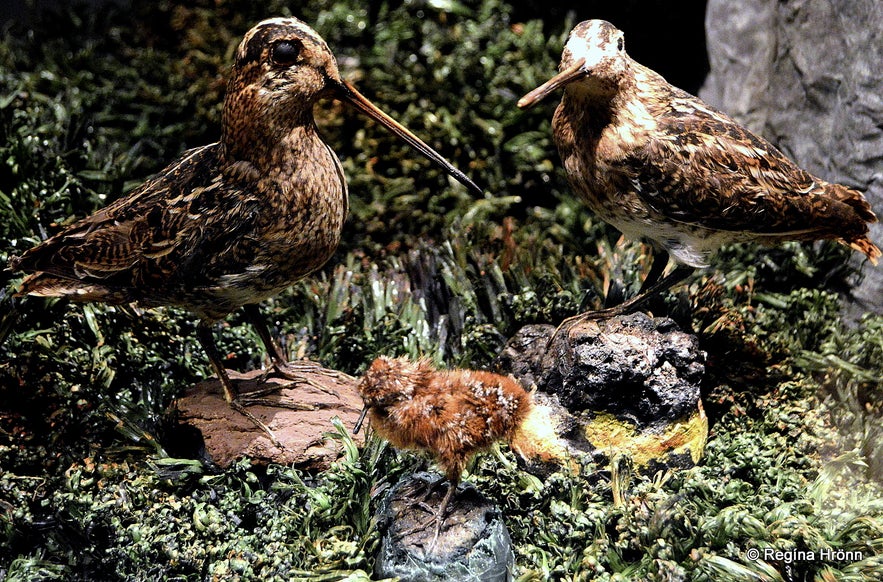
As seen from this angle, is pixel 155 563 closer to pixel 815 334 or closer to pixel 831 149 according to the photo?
pixel 815 334

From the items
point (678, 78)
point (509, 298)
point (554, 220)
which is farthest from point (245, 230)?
point (678, 78)

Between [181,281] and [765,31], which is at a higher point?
[765,31]

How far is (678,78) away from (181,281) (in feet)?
15.2

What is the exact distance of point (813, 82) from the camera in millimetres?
5828

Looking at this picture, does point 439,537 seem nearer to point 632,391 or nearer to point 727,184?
point 632,391

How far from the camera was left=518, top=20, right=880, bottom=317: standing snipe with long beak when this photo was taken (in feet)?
13.9

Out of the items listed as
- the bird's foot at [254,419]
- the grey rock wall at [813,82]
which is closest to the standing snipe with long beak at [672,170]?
the grey rock wall at [813,82]

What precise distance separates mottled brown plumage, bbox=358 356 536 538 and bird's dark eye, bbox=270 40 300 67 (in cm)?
143

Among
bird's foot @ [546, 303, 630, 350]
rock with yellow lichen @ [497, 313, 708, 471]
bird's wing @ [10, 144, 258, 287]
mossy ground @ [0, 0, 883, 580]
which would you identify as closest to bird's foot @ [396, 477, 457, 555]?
mossy ground @ [0, 0, 883, 580]

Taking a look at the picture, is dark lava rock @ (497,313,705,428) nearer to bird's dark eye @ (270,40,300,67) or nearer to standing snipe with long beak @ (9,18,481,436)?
standing snipe with long beak @ (9,18,481,436)

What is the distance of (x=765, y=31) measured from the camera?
6.40 m

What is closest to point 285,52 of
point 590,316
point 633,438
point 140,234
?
point 140,234

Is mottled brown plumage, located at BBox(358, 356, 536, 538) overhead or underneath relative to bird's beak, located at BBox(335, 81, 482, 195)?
underneath

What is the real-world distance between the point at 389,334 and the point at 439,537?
1.71 meters
